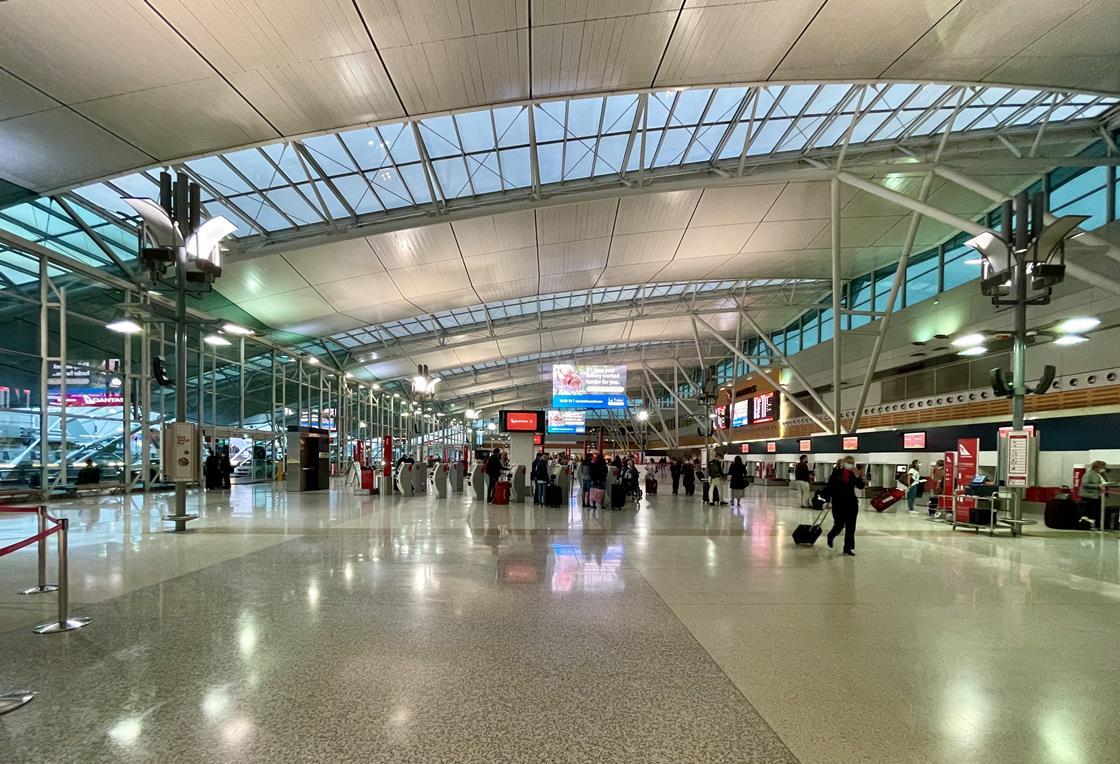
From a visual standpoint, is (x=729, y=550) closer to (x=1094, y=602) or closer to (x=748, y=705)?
(x=1094, y=602)

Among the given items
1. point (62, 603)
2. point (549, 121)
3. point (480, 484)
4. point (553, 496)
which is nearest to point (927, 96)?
point (549, 121)

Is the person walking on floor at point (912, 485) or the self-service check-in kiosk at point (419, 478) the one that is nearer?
the person walking on floor at point (912, 485)

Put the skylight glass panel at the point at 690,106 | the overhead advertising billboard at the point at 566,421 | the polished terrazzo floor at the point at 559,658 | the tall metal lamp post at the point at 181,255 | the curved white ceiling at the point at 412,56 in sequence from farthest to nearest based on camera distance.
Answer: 1. the overhead advertising billboard at the point at 566,421
2. the skylight glass panel at the point at 690,106
3. the tall metal lamp post at the point at 181,255
4. the curved white ceiling at the point at 412,56
5. the polished terrazzo floor at the point at 559,658

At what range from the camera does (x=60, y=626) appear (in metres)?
→ 4.98

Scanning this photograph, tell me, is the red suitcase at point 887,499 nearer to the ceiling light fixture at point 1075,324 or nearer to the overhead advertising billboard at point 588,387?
the ceiling light fixture at point 1075,324

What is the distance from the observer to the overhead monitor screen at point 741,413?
1700 inches

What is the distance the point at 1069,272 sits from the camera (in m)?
15.7

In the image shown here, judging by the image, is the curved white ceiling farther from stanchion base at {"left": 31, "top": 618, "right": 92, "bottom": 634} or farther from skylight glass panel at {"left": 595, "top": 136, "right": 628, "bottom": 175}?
stanchion base at {"left": 31, "top": 618, "right": 92, "bottom": 634}

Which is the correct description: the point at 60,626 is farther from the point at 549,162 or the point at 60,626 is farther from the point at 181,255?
the point at 549,162

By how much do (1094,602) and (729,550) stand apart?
444 cm

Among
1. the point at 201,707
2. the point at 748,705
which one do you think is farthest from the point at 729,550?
the point at 201,707

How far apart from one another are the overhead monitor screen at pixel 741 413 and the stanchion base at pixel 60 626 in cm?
4149

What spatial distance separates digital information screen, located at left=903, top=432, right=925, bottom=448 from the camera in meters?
23.2

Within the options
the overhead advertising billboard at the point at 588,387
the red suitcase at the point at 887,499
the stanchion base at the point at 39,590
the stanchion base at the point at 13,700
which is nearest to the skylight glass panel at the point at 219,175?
the stanchion base at the point at 39,590
